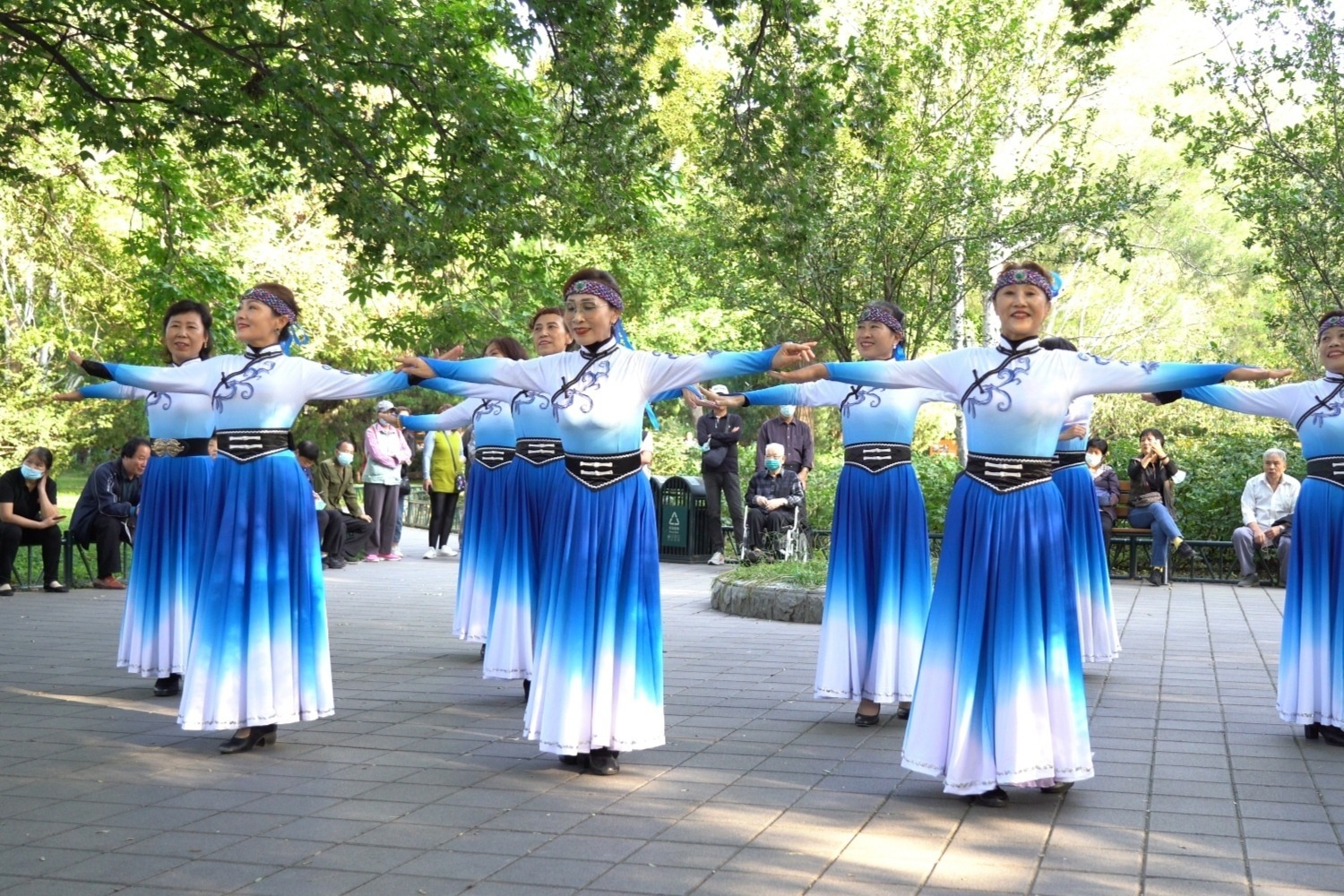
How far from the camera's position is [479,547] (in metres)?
10.9

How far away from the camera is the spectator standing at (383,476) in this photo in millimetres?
20875

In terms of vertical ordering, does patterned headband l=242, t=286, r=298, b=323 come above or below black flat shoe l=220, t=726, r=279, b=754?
above

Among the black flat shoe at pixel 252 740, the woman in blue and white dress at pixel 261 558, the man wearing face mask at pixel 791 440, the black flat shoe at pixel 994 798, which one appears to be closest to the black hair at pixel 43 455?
the man wearing face mask at pixel 791 440

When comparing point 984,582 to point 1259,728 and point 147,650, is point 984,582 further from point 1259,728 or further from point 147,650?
point 147,650

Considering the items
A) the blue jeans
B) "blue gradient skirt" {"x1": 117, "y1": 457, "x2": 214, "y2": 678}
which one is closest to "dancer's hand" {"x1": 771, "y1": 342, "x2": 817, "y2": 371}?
"blue gradient skirt" {"x1": 117, "y1": 457, "x2": 214, "y2": 678}

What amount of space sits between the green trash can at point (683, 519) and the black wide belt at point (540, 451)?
37.6 ft

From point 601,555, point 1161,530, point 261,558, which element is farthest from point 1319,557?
point 1161,530

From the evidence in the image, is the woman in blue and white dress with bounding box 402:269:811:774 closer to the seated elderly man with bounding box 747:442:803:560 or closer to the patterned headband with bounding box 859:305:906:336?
the patterned headband with bounding box 859:305:906:336

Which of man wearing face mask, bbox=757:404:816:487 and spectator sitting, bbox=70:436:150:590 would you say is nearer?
spectator sitting, bbox=70:436:150:590

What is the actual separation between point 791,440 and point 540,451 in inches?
382

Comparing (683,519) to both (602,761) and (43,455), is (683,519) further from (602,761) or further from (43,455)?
(602,761)

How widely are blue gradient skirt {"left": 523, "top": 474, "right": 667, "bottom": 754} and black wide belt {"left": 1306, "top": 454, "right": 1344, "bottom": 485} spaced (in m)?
3.81

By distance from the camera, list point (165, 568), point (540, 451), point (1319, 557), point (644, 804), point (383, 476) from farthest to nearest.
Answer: point (383, 476) → point (540, 451) → point (165, 568) → point (1319, 557) → point (644, 804)

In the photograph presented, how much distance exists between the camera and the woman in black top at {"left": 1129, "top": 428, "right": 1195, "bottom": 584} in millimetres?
18594
